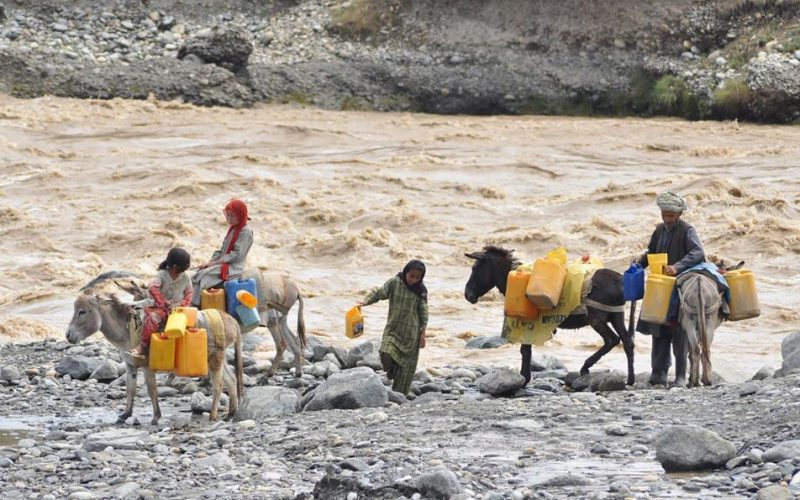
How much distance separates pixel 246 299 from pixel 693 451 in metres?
5.99

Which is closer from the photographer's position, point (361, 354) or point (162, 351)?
point (162, 351)

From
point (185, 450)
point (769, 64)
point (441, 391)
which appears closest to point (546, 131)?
point (769, 64)

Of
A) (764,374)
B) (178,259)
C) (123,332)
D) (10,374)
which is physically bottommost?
(10,374)

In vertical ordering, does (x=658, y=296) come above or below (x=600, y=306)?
above

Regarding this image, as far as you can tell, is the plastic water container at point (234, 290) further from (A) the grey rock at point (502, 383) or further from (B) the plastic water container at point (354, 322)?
(A) the grey rock at point (502, 383)

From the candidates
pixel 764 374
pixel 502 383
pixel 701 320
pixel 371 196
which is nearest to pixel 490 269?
pixel 502 383

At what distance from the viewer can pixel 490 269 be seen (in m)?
15.5

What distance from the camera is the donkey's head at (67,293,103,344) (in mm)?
13281

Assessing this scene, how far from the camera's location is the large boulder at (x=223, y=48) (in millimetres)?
37656

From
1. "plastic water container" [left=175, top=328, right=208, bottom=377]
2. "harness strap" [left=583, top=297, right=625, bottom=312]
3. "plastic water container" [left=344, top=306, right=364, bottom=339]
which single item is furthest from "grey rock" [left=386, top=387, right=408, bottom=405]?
"harness strap" [left=583, top=297, right=625, bottom=312]

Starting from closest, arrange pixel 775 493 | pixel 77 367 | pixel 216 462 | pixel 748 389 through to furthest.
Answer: pixel 775 493, pixel 216 462, pixel 748 389, pixel 77 367

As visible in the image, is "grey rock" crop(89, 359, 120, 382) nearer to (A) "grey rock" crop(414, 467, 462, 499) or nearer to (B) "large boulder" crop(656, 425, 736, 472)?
(A) "grey rock" crop(414, 467, 462, 499)

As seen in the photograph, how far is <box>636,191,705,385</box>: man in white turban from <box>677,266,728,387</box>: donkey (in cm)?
15

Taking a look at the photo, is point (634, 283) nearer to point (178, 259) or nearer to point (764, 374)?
point (764, 374)
